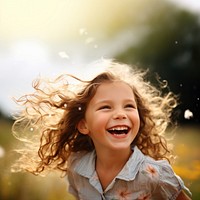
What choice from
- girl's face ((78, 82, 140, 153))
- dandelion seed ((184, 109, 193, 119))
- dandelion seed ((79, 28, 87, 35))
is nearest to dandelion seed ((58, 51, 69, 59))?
dandelion seed ((79, 28, 87, 35))

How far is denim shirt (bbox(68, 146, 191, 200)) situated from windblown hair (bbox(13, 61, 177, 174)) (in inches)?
6.3

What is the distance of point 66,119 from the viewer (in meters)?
2.47

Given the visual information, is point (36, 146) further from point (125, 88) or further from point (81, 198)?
point (125, 88)

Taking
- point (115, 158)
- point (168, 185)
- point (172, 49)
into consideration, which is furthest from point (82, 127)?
point (172, 49)

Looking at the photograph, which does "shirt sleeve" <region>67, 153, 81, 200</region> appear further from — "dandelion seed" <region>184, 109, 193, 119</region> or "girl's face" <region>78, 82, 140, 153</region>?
"dandelion seed" <region>184, 109, 193, 119</region>

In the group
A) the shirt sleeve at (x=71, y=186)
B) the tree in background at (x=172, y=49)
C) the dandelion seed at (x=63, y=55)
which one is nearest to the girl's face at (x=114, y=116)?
the shirt sleeve at (x=71, y=186)

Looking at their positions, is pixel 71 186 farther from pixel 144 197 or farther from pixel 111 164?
pixel 144 197

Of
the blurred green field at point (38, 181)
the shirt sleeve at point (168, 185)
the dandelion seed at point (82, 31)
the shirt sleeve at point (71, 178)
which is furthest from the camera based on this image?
the dandelion seed at point (82, 31)

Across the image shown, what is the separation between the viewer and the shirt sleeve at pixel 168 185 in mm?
2221

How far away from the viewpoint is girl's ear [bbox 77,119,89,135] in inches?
94.7

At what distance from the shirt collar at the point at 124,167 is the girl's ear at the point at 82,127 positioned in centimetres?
10

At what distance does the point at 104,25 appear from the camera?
438 cm

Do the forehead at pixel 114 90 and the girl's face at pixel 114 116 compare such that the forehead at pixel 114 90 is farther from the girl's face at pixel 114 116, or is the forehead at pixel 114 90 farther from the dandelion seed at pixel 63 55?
the dandelion seed at pixel 63 55

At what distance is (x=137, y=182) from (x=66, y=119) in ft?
1.41
